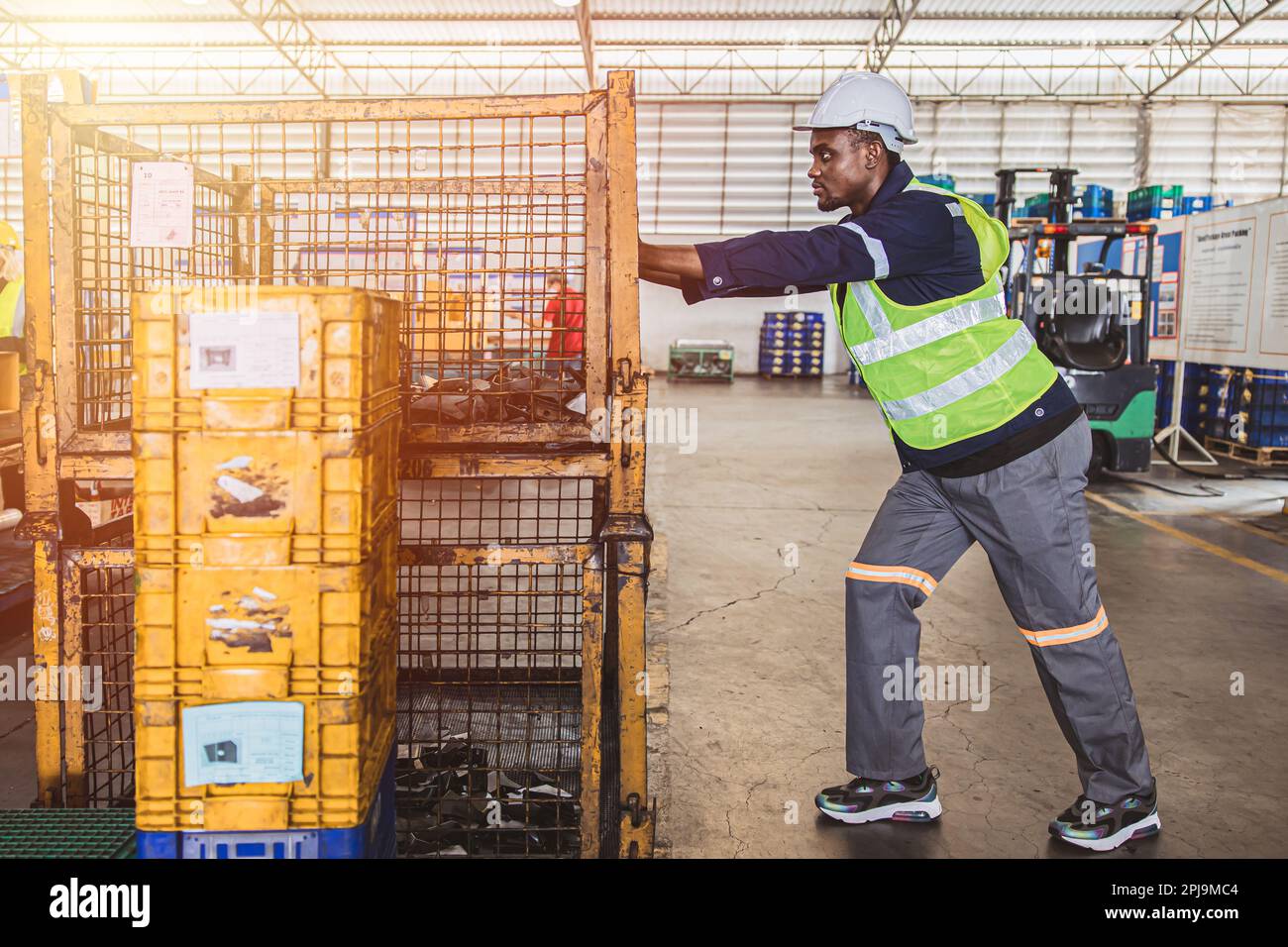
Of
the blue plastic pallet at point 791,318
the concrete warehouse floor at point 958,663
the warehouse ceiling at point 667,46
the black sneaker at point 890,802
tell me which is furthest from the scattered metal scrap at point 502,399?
the blue plastic pallet at point 791,318

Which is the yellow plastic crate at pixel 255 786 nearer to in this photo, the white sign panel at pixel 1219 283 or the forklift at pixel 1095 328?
the forklift at pixel 1095 328

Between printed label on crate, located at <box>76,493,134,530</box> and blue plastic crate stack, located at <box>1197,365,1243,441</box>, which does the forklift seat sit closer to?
blue plastic crate stack, located at <box>1197,365,1243,441</box>

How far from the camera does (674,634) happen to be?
482cm

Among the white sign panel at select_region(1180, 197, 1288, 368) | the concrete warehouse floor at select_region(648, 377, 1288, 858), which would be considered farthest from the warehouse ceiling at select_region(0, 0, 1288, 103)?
the concrete warehouse floor at select_region(648, 377, 1288, 858)

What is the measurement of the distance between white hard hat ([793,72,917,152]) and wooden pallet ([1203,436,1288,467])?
30.2 feet

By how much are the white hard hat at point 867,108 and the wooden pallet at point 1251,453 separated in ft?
30.2

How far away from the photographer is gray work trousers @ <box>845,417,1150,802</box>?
273 centimetres

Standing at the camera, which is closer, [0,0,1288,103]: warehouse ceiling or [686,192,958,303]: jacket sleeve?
[686,192,958,303]: jacket sleeve

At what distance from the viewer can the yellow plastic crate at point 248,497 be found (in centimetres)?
201
